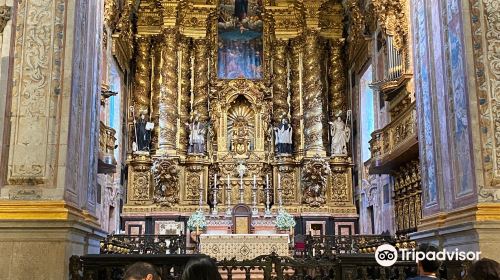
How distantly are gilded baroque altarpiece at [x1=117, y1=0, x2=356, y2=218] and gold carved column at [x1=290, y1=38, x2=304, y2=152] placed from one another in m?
0.04

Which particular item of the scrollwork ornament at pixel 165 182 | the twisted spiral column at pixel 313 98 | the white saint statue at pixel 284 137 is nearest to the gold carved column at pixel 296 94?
the twisted spiral column at pixel 313 98

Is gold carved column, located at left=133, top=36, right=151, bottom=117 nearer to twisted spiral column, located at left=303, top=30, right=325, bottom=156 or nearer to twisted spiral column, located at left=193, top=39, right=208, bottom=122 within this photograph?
twisted spiral column, located at left=193, top=39, right=208, bottom=122

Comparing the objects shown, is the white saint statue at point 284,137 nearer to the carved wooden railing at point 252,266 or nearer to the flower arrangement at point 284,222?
the flower arrangement at point 284,222

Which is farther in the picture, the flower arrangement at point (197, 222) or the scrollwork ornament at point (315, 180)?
the scrollwork ornament at point (315, 180)

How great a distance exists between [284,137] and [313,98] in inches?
71.2

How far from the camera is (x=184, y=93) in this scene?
21.6 meters

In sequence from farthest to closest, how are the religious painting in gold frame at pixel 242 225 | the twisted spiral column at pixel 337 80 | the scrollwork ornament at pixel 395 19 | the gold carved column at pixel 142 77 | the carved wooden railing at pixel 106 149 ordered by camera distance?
the twisted spiral column at pixel 337 80
the gold carved column at pixel 142 77
the religious painting in gold frame at pixel 242 225
the scrollwork ornament at pixel 395 19
the carved wooden railing at pixel 106 149

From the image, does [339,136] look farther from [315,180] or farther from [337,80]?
[337,80]

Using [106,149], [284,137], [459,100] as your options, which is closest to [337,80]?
[284,137]

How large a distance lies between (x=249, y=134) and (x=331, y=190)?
3.62 metres

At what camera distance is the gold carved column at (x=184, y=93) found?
69.8ft

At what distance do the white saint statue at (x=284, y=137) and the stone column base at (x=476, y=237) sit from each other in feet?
41.1

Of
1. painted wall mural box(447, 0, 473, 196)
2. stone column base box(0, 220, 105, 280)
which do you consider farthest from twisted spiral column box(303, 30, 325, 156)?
stone column base box(0, 220, 105, 280)

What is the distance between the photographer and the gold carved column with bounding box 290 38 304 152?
2155 centimetres
